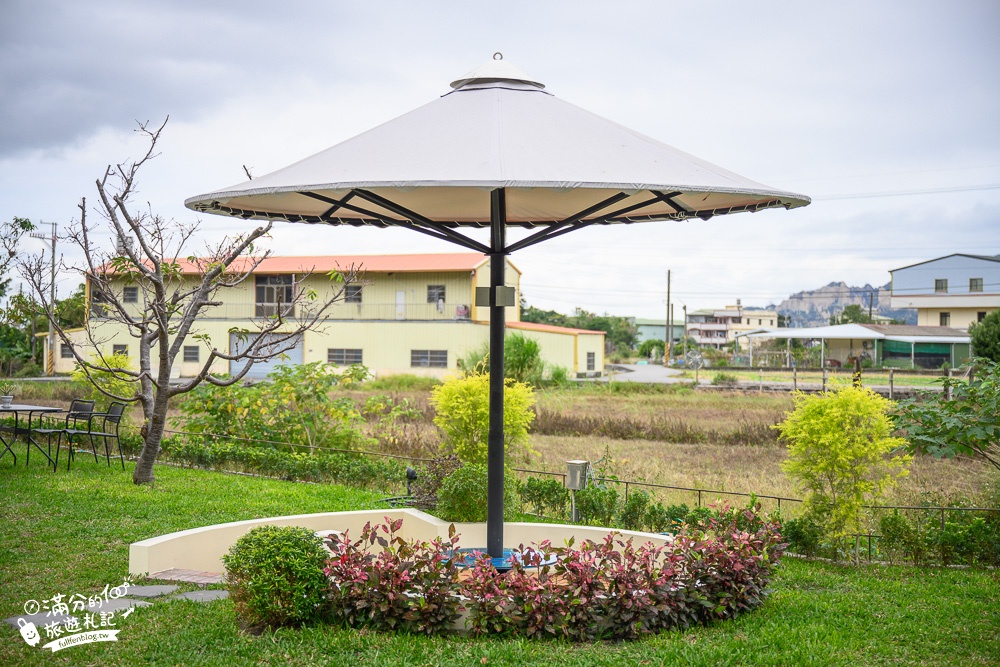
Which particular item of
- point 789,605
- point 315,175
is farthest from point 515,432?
point 315,175

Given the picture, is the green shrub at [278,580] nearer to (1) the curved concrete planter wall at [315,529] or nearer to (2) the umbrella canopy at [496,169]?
(1) the curved concrete planter wall at [315,529]

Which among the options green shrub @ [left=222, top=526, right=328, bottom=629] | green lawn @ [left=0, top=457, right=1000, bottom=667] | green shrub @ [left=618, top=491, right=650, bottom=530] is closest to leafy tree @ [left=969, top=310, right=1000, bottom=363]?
green shrub @ [left=618, top=491, right=650, bottom=530]

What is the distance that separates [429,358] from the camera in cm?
3322

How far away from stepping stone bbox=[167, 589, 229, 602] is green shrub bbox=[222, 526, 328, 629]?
2.03 ft

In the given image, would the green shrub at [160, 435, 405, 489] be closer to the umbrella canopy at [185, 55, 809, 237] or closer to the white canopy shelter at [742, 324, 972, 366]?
the umbrella canopy at [185, 55, 809, 237]

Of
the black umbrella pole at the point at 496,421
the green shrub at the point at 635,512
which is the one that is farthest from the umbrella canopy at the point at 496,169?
the green shrub at the point at 635,512

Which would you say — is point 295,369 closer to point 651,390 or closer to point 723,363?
point 651,390

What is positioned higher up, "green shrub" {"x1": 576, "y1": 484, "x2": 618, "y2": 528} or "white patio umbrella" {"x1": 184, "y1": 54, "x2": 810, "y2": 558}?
"white patio umbrella" {"x1": 184, "y1": 54, "x2": 810, "y2": 558}

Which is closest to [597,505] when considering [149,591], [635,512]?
[635,512]

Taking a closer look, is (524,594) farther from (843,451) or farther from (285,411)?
(285,411)

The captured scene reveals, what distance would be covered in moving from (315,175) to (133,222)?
6147 mm

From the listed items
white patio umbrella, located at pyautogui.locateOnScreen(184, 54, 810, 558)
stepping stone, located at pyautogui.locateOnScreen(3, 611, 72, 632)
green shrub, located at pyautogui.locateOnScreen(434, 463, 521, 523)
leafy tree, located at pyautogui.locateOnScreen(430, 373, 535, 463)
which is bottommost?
stepping stone, located at pyautogui.locateOnScreen(3, 611, 72, 632)

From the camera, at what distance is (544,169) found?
176 inches

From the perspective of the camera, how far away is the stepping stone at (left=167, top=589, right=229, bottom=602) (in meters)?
5.27
